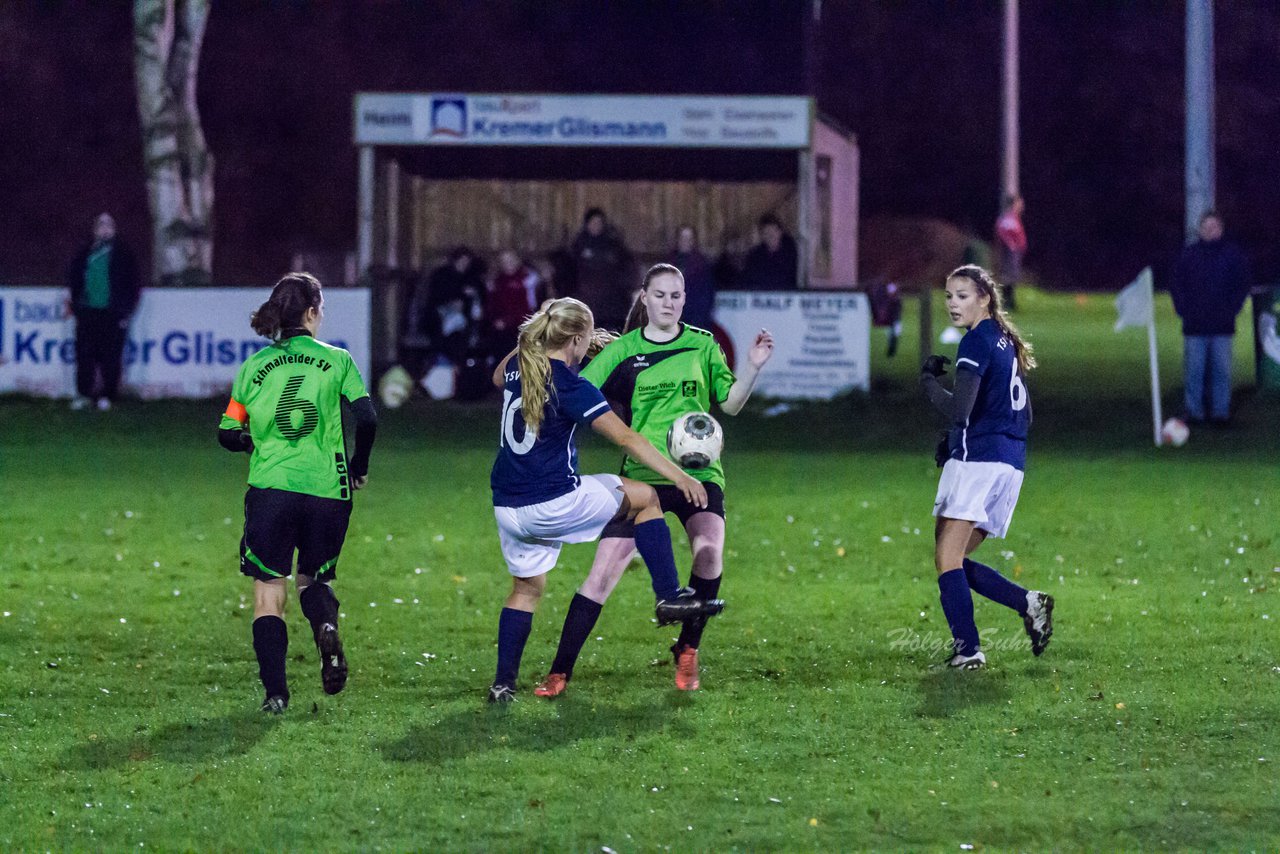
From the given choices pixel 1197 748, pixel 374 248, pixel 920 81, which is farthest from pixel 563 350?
pixel 920 81

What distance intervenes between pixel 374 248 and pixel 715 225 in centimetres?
468

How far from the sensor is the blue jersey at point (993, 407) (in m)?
8.20

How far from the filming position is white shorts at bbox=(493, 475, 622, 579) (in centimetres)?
751

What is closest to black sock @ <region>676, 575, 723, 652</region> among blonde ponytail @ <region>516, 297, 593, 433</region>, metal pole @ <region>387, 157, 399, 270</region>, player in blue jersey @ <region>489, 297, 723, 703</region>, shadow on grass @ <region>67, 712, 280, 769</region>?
player in blue jersey @ <region>489, 297, 723, 703</region>

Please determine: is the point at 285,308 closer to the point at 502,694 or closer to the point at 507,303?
the point at 502,694

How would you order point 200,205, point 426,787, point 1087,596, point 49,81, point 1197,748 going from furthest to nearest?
1. point 49,81
2. point 200,205
3. point 1087,596
4. point 1197,748
5. point 426,787

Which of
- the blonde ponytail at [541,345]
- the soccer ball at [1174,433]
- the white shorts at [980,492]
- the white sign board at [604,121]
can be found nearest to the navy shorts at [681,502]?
the blonde ponytail at [541,345]

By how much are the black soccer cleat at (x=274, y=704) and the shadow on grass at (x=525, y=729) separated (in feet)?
1.97

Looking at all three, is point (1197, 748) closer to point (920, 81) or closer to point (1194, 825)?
point (1194, 825)

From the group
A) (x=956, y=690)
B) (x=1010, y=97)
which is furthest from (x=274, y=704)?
(x=1010, y=97)

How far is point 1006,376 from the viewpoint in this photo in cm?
826

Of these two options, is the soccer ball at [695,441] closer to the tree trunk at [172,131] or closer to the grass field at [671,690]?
the grass field at [671,690]

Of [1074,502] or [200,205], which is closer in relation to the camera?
[1074,502]

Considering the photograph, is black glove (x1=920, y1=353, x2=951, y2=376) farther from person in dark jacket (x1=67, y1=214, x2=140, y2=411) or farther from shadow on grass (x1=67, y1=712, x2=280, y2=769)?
person in dark jacket (x1=67, y1=214, x2=140, y2=411)
